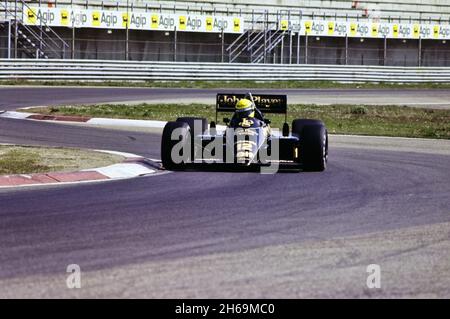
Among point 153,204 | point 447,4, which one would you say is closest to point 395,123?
point 153,204

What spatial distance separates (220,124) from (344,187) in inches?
415

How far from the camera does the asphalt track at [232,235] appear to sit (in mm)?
6641

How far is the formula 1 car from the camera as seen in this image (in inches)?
538

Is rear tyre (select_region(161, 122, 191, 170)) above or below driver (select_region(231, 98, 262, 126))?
below

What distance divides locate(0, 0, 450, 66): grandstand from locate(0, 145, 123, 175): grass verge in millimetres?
21295

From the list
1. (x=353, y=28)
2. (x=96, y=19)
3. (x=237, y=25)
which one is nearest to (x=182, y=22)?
(x=237, y=25)

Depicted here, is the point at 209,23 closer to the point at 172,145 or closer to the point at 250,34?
the point at 250,34

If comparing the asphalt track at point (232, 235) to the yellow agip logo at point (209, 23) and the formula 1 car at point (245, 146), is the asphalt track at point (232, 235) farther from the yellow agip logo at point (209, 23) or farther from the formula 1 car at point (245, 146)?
the yellow agip logo at point (209, 23)

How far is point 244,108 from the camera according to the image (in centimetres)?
1409

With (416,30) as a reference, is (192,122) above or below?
below

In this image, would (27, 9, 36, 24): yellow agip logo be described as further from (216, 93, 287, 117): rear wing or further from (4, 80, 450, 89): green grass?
(216, 93, 287, 117): rear wing

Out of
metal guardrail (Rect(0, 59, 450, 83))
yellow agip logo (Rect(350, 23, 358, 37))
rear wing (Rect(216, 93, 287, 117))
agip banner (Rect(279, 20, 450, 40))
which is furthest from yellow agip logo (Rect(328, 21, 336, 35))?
rear wing (Rect(216, 93, 287, 117))

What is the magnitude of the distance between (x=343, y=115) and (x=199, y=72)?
1506 centimetres
